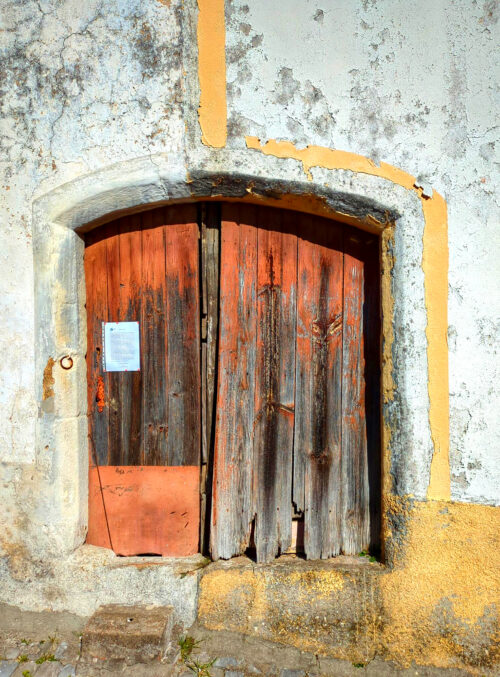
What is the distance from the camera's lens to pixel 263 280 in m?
2.52

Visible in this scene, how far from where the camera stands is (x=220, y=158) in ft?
7.43

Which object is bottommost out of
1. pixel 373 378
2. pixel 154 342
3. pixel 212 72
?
pixel 373 378

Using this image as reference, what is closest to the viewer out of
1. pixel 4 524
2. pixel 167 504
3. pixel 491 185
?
pixel 491 185

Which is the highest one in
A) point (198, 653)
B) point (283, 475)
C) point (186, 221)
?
point (186, 221)

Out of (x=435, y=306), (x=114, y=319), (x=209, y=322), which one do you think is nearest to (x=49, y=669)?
(x=114, y=319)

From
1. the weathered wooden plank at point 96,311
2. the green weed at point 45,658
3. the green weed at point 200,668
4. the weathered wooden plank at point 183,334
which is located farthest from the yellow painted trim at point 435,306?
the green weed at point 45,658

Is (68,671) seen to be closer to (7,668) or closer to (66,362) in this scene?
(7,668)

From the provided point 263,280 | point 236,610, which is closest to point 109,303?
point 263,280

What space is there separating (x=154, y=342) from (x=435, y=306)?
4.91 feet

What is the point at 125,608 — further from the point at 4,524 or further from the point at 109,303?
the point at 109,303

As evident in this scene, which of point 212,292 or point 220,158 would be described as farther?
point 212,292

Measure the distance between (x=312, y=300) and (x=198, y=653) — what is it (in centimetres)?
189

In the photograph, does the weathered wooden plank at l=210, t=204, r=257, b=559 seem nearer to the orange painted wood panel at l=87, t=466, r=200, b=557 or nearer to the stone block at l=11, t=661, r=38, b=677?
the orange painted wood panel at l=87, t=466, r=200, b=557

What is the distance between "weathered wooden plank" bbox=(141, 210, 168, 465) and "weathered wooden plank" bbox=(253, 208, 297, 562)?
0.53 m
